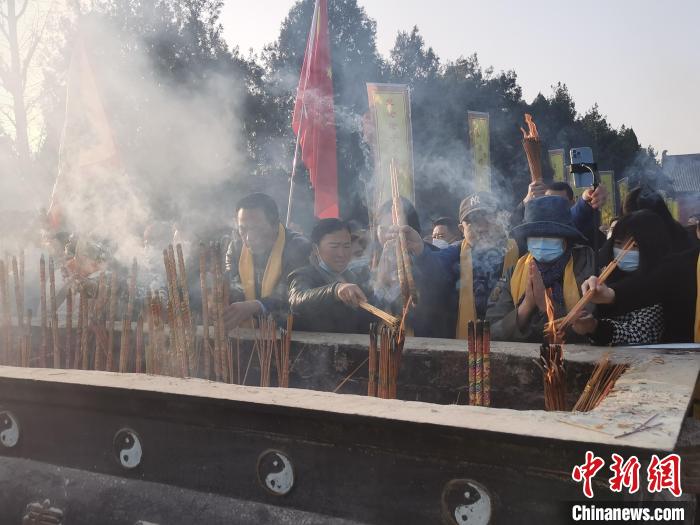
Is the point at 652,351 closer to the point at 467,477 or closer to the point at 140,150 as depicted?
the point at 467,477

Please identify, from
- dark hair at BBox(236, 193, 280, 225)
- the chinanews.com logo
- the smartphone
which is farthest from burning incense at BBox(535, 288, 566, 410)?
the smartphone

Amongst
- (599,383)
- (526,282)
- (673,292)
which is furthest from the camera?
(526,282)

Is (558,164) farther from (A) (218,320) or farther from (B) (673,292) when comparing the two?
(A) (218,320)

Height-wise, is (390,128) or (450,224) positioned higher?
(390,128)

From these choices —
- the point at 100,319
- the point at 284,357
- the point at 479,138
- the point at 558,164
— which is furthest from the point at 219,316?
the point at 558,164

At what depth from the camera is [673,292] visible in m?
3.01

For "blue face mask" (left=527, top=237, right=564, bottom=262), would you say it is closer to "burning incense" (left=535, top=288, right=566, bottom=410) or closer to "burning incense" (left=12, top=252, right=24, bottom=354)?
"burning incense" (left=535, top=288, right=566, bottom=410)

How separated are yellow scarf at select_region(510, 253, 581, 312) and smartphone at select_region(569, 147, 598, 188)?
4.55ft

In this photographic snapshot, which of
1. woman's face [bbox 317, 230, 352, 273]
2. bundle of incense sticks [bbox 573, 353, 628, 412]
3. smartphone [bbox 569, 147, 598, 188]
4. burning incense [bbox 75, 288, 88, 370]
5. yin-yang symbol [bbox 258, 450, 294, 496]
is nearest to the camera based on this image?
yin-yang symbol [bbox 258, 450, 294, 496]

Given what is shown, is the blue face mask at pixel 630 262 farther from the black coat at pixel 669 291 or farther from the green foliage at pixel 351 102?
the green foliage at pixel 351 102

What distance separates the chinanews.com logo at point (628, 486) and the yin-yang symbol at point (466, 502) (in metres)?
0.23

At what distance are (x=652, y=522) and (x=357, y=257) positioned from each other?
3349 mm

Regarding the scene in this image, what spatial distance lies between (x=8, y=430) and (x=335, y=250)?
1.95m

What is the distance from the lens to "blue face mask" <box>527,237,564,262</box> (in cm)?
331
